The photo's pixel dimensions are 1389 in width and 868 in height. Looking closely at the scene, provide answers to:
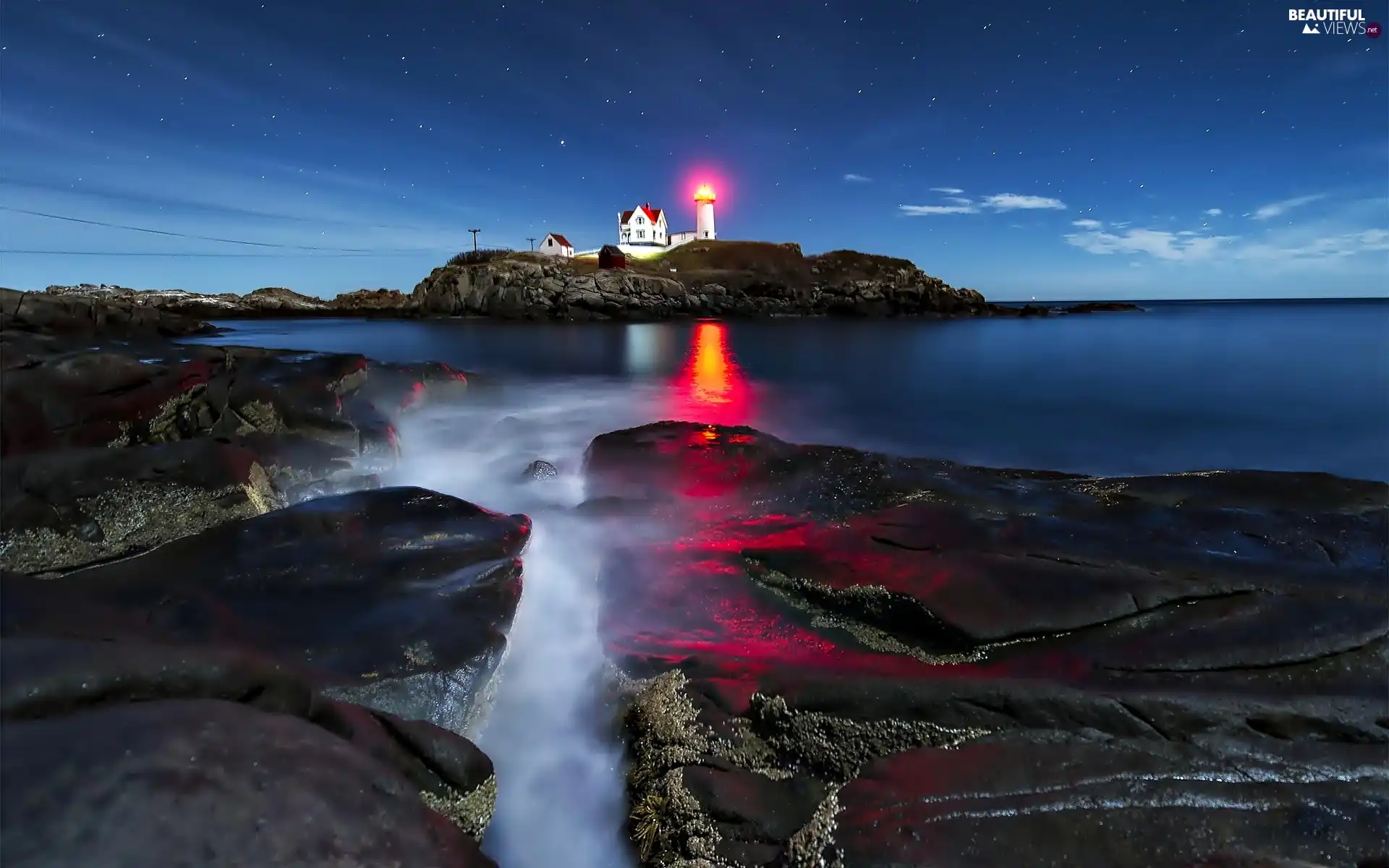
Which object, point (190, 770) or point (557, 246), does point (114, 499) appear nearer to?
point (190, 770)

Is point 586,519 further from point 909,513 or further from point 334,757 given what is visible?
point 334,757

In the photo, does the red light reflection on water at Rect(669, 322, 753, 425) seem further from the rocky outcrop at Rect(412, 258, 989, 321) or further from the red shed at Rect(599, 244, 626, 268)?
the red shed at Rect(599, 244, 626, 268)

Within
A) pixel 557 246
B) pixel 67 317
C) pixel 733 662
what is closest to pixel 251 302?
pixel 557 246

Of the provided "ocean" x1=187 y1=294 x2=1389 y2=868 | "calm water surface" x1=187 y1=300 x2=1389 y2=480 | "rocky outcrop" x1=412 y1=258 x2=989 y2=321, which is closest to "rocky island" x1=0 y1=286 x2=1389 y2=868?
"ocean" x1=187 y1=294 x2=1389 y2=868

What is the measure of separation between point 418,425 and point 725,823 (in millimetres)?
12733

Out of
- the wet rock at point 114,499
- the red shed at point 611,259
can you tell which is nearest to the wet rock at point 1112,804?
the wet rock at point 114,499

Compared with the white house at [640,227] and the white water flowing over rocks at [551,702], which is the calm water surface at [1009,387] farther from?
the white house at [640,227]

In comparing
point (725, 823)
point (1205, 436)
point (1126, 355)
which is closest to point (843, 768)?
point (725, 823)

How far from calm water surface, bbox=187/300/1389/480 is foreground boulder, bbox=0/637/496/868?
14.9 m

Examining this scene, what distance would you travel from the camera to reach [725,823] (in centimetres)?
356

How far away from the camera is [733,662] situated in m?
4.76

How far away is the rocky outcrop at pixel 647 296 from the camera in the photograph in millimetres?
82188

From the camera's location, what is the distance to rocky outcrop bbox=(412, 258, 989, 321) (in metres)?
82.2

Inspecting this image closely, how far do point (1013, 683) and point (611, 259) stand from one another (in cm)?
9926
